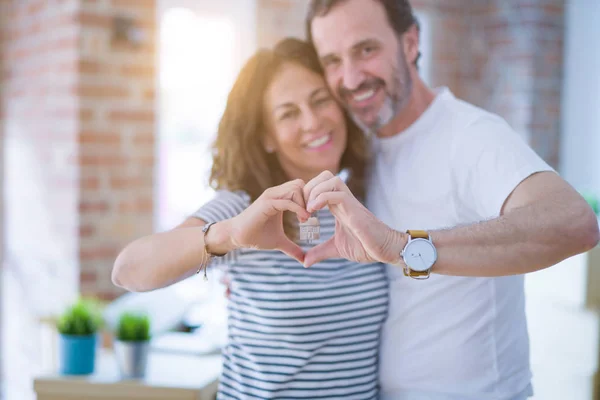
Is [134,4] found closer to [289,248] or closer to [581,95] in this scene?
[289,248]

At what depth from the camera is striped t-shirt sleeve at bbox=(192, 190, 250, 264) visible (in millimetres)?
1322

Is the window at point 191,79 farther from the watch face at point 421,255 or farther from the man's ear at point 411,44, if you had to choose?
the watch face at point 421,255

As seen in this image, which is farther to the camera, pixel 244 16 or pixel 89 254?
pixel 244 16

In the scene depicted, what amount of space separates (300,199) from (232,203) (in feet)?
1.22

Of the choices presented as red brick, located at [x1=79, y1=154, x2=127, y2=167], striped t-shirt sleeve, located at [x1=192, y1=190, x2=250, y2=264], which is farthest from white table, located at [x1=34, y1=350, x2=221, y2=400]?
red brick, located at [x1=79, y1=154, x2=127, y2=167]

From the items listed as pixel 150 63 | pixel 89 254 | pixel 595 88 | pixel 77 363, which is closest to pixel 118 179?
pixel 89 254

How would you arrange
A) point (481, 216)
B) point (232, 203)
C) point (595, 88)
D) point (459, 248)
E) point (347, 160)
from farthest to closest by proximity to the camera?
point (595, 88) → point (347, 160) → point (232, 203) → point (481, 216) → point (459, 248)

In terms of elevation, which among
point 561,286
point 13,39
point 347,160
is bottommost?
point 561,286

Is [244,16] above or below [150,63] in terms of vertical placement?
above

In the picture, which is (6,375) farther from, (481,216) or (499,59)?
(499,59)

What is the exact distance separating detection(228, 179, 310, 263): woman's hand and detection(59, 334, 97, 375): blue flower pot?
0.97m

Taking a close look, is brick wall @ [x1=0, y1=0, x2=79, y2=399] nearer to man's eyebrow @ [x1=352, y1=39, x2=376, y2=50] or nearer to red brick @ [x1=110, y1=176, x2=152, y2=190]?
red brick @ [x1=110, y1=176, x2=152, y2=190]

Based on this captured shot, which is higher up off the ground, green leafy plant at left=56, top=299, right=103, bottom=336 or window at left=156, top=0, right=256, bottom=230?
window at left=156, top=0, right=256, bottom=230

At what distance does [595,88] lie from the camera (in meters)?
3.50
